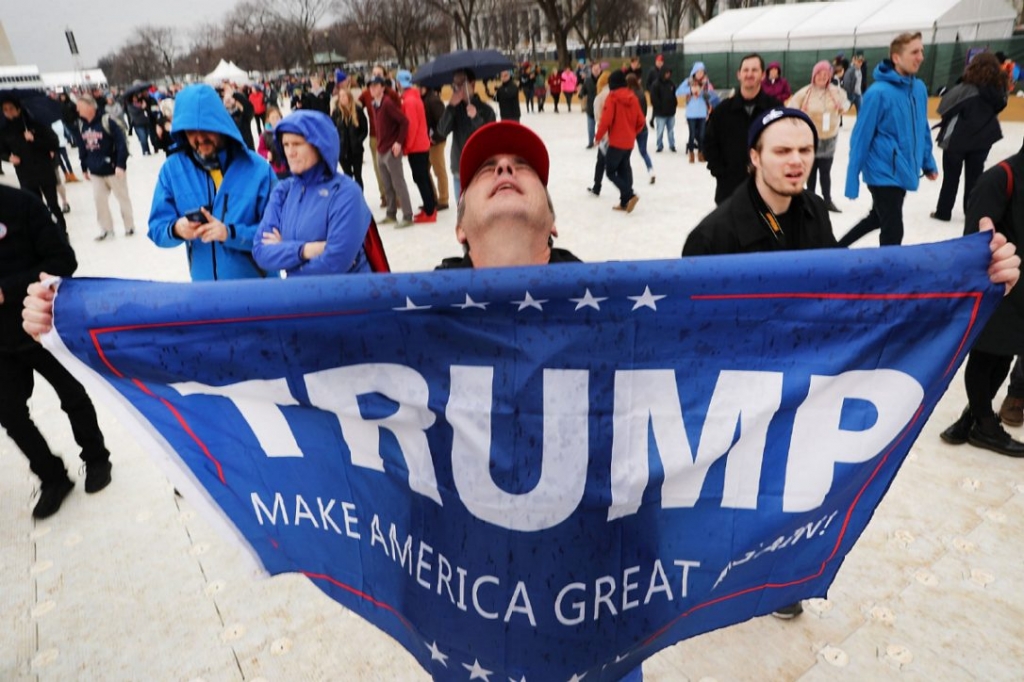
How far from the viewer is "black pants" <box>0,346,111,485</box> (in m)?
3.37

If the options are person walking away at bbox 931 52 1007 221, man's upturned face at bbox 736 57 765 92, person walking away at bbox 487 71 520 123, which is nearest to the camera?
man's upturned face at bbox 736 57 765 92

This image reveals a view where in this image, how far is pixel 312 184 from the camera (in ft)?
10.8

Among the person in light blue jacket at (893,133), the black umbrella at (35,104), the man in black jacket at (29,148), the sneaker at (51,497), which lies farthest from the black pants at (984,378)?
the black umbrella at (35,104)

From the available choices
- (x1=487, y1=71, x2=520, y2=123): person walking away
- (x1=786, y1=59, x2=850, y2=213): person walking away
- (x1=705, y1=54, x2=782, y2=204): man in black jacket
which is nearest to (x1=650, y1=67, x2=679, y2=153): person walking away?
(x1=487, y1=71, x2=520, y2=123): person walking away

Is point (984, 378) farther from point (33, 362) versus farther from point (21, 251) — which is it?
point (33, 362)

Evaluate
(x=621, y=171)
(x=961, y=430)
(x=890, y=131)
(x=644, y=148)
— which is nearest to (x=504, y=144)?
(x=961, y=430)

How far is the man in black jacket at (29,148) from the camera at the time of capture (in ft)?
26.9

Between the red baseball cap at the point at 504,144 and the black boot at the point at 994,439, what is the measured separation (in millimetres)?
3112

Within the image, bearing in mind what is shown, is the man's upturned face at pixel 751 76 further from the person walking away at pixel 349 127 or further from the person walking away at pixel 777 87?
the person walking away at pixel 349 127

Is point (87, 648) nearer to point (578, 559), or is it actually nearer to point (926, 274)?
point (578, 559)

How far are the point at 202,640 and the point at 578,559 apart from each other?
1949 millimetres

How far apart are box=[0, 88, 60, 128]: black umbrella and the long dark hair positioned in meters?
10.8

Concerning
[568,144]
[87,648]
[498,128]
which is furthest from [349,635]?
[568,144]

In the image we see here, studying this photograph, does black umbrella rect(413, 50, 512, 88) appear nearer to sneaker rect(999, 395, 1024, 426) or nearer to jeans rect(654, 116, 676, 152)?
jeans rect(654, 116, 676, 152)
